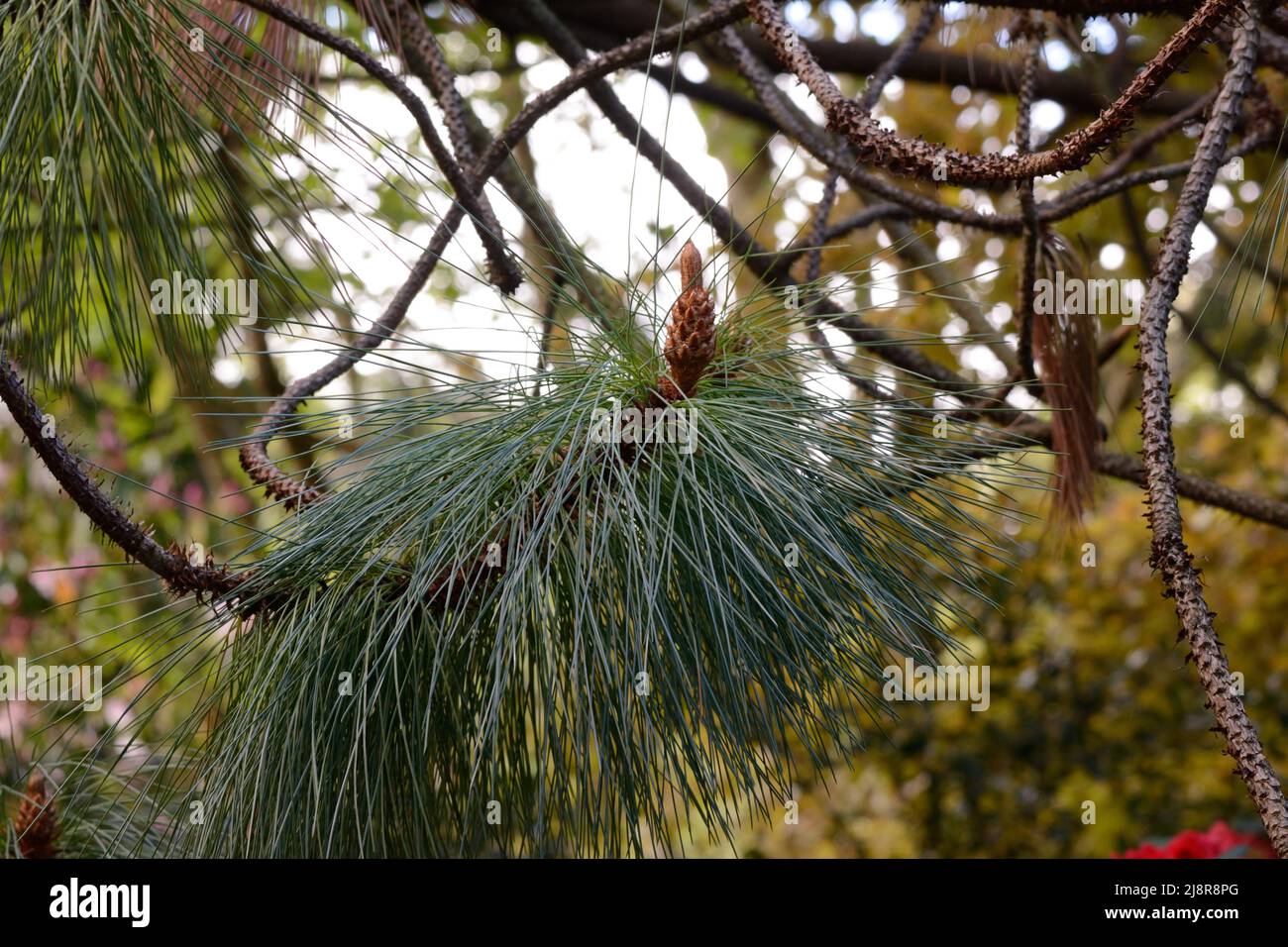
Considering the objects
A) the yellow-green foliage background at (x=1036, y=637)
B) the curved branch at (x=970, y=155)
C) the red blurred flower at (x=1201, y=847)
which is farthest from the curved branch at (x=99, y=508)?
the yellow-green foliage background at (x=1036, y=637)

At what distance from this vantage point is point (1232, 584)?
2.56 m

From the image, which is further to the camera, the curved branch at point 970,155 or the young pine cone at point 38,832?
the young pine cone at point 38,832

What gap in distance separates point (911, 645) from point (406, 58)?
94cm

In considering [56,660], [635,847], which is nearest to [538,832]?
[635,847]

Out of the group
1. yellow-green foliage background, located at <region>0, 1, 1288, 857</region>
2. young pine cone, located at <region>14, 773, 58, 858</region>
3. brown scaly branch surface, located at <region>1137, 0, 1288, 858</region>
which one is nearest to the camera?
brown scaly branch surface, located at <region>1137, 0, 1288, 858</region>

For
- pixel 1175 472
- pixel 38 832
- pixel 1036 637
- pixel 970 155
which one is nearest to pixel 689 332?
pixel 970 155

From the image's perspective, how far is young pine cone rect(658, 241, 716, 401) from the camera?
2.06 ft

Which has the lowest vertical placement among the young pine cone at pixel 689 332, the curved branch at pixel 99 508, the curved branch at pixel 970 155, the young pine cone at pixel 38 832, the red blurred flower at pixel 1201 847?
the red blurred flower at pixel 1201 847

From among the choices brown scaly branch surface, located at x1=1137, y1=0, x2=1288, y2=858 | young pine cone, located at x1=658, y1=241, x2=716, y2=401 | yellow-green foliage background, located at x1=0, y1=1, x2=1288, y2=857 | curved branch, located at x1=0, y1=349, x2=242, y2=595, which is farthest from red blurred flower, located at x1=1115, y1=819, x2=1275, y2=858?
yellow-green foliage background, located at x1=0, y1=1, x2=1288, y2=857

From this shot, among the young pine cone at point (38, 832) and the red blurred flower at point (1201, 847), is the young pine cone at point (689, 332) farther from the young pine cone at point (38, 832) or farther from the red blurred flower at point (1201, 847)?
the red blurred flower at point (1201, 847)

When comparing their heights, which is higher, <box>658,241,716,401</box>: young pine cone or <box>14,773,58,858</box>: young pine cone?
<box>658,241,716,401</box>: young pine cone

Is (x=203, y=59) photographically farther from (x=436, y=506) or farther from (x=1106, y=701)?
(x=1106, y=701)

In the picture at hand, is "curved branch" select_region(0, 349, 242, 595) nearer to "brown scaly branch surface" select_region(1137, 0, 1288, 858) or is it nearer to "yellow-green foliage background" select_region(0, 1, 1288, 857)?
"brown scaly branch surface" select_region(1137, 0, 1288, 858)

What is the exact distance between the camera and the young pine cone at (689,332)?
629mm
